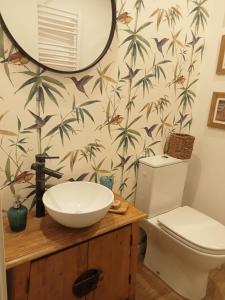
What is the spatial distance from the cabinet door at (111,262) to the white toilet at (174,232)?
1.30 feet

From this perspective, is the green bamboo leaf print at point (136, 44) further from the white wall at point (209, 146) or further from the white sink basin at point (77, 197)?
the white sink basin at point (77, 197)

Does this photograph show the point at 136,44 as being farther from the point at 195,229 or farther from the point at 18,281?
the point at 18,281

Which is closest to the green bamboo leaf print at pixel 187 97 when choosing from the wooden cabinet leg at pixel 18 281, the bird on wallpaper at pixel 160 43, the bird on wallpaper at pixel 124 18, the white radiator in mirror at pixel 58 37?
the bird on wallpaper at pixel 160 43

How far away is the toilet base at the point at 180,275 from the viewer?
1599mm

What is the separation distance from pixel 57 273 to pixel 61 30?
116 cm

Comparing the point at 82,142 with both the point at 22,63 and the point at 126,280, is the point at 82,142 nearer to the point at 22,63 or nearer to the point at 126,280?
the point at 22,63

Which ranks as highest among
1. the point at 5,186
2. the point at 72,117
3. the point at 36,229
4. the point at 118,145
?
the point at 72,117

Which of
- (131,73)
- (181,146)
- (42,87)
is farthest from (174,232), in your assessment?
(42,87)

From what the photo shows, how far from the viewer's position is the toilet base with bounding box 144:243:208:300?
1599mm

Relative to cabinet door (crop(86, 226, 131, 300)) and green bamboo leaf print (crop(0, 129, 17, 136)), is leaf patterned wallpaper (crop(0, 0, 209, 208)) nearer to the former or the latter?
green bamboo leaf print (crop(0, 129, 17, 136))

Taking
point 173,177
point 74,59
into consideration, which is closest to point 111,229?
point 173,177

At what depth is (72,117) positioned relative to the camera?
A: 54.1 inches

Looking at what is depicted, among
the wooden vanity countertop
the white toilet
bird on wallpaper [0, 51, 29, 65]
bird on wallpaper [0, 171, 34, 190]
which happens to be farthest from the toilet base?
bird on wallpaper [0, 51, 29, 65]

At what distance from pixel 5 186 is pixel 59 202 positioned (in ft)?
0.93
